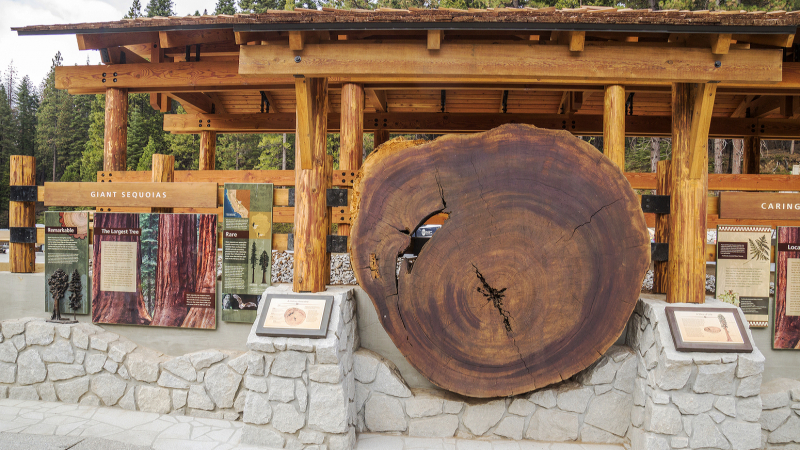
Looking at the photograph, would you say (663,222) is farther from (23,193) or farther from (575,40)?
(23,193)

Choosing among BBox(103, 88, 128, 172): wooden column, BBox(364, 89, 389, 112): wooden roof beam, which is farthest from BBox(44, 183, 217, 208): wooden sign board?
BBox(364, 89, 389, 112): wooden roof beam

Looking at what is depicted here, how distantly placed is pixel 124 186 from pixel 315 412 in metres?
2.81

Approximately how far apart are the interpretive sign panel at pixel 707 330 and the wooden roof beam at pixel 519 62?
1.70m

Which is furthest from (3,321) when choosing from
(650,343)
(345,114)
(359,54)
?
(650,343)

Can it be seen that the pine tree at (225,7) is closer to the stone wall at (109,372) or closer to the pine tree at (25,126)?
the pine tree at (25,126)

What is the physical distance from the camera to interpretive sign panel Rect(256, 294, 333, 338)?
123 inches

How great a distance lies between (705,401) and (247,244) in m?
3.73

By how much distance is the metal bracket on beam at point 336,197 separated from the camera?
351cm

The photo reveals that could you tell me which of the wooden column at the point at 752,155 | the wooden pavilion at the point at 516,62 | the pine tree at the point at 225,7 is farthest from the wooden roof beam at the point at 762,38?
the pine tree at the point at 225,7

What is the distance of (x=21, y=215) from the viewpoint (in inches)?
170

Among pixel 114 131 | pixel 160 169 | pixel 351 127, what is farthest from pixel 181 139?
pixel 351 127

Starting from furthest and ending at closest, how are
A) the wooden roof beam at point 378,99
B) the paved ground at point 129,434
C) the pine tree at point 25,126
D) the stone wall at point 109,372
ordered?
the pine tree at point 25,126 → the wooden roof beam at point 378,99 → the stone wall at point 109,372 → the paved ground at point 129,434

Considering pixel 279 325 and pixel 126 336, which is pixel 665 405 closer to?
pixel 279 325

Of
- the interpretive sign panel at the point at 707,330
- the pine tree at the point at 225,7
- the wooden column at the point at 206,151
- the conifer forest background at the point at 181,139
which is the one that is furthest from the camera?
the pine tree at the point at 225,7
